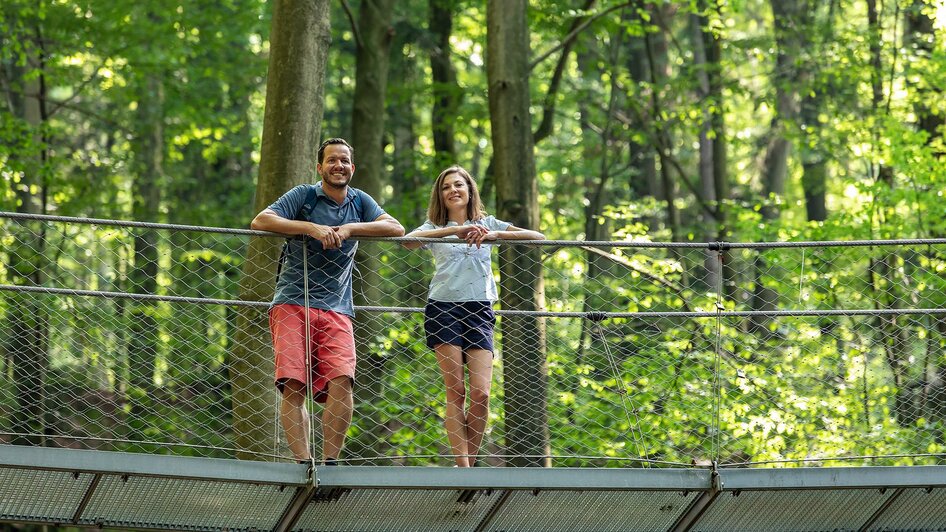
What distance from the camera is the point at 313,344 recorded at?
5.01 meters

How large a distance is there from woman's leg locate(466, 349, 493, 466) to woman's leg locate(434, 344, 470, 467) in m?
0.04

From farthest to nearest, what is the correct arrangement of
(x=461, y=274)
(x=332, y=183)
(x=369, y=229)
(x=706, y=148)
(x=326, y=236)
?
(x=706, y=148) < (x=461, y=274) < (x=332, y=183) < (x=369, y=229) < (x=326, y=236)

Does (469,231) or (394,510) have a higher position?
(469,231)

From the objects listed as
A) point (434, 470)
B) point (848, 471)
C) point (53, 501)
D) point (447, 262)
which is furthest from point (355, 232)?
point (848, 471)

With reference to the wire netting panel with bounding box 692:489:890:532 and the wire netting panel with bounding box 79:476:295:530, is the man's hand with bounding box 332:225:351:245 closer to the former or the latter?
the wire netting panel with bounding box 79:476:295:530

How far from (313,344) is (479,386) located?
0.75 m

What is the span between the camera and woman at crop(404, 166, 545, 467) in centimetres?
514

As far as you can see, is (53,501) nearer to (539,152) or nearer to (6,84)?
(6,84)

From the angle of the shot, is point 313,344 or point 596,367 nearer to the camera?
point 313,344

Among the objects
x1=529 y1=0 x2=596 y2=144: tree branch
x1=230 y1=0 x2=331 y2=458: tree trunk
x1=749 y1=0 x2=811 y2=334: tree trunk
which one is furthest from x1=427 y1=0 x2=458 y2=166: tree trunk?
x1=230 y1=0 x2=331 y2=458: tree trunk

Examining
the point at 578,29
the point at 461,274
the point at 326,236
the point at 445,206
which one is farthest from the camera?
the point at 578,29

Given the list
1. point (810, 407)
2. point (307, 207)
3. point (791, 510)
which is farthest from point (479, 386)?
point (810, 407)

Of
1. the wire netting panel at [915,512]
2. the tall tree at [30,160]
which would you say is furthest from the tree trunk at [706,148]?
the wire netting panel at [915,512]

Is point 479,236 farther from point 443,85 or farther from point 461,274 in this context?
point 443,85
